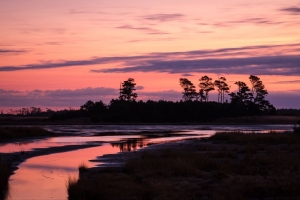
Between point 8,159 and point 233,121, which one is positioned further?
point 233,121

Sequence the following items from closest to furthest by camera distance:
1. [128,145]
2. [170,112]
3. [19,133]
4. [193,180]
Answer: [193,180]
[128,145]
[19,133]
[170,112]

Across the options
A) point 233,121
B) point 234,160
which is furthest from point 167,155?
point 233,121

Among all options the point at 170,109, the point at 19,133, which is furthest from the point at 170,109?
the point at 19,133

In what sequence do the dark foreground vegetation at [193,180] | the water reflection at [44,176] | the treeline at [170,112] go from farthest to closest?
the treeline at [170,112] < the water reflection at [44,176] < the dark foreground vegetation at [193,180]

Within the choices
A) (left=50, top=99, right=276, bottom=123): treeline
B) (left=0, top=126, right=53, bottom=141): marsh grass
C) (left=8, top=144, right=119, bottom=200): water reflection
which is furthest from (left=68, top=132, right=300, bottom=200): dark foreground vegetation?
(left=50, top=99, right=276, bottom=123): treeline

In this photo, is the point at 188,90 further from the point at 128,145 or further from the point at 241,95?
the point at 128,145

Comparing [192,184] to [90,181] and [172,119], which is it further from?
[172,119]

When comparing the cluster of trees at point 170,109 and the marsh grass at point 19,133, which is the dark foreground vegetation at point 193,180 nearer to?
the marsh grass at point 19,133

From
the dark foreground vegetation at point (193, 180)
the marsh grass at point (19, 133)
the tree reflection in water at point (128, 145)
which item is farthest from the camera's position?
the marsh grass at point (19, 133)

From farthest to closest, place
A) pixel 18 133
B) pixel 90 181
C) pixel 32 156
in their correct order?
pixel 18 133, pixel 32 156, pixel 90 181

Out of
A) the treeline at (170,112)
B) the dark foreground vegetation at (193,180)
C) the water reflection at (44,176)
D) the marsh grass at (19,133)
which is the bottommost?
the water reflection at (44,176)

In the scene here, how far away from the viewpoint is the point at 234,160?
1075 inches

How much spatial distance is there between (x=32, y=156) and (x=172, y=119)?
86.1 meters

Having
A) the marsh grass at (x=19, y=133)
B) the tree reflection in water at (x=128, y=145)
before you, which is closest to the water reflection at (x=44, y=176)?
the tree reflection in water at (x=128, y=145)
